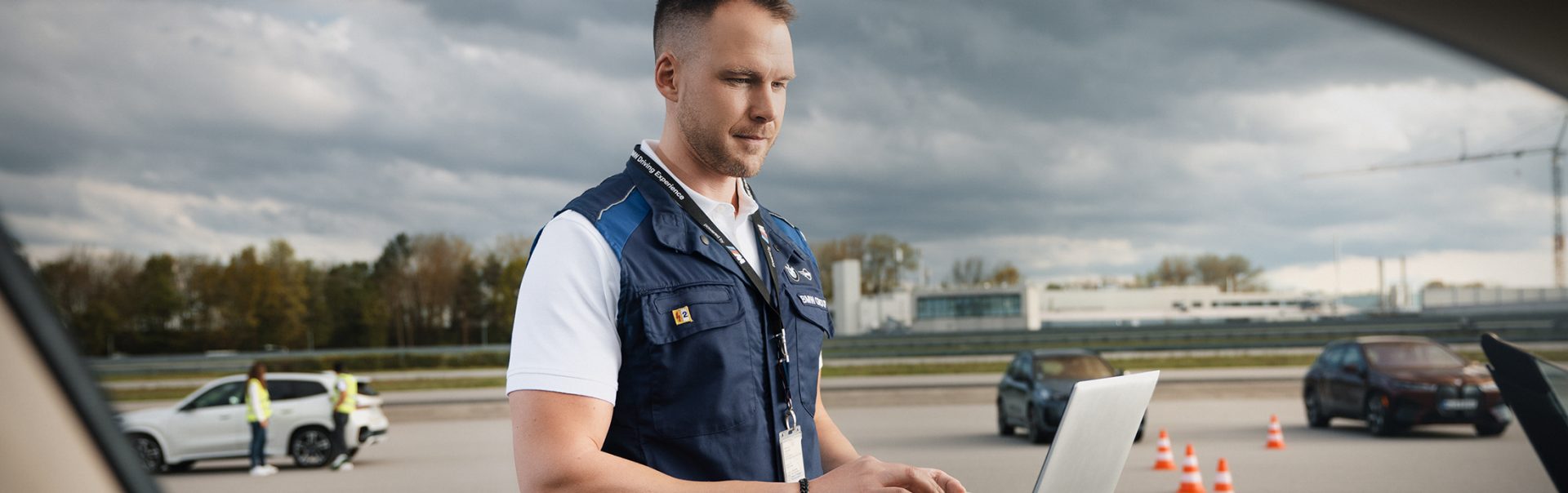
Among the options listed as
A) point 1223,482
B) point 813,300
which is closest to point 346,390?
point 1223,482

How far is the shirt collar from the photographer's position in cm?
193

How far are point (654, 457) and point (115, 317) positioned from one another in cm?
5724

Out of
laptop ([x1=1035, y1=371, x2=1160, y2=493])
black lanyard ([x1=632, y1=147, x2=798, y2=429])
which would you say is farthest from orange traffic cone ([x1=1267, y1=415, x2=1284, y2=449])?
black lanyard ([x1=632, y1=147, x2=798, y2=429])

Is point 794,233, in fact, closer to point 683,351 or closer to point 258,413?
point 683,351

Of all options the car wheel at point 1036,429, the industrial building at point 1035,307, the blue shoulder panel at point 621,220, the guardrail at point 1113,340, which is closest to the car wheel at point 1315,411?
the car wheel at point 1036,429

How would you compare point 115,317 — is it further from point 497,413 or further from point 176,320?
point 497,413

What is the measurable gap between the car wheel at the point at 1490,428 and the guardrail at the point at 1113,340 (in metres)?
25.5

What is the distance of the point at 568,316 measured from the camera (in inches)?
63.6

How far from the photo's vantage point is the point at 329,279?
67.8 meters

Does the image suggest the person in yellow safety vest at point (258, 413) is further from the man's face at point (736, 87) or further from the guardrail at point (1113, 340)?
the guardrail at point (1113, 340)

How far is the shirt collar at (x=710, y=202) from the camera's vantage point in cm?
193

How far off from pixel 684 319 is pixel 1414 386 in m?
17.0

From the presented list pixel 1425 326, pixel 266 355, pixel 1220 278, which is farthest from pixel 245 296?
pixel 1220 278

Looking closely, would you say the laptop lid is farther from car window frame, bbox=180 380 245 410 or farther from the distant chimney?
the distant chimney
